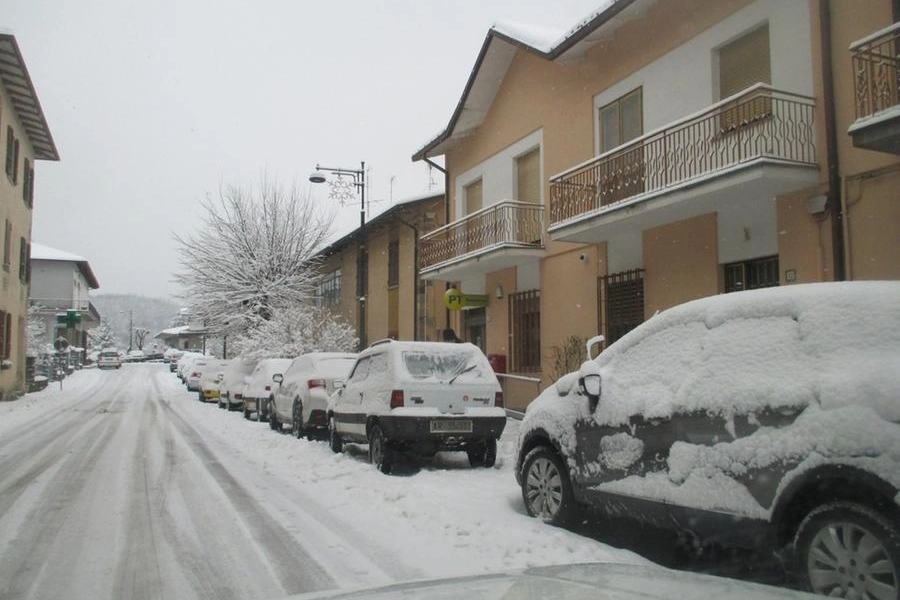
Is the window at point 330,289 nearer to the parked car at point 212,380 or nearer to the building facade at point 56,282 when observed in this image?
the parked car at point 212,380

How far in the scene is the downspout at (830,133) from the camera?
32.5 feet

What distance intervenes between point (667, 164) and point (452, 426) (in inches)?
226

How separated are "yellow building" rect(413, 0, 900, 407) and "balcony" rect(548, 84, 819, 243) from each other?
0.03 m

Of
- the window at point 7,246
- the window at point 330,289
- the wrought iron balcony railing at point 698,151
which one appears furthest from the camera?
the window at point 330,289

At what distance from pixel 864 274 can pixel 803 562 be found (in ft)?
22.0

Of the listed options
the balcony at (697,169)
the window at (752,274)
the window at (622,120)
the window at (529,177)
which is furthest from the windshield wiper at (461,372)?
the window at (529,177)

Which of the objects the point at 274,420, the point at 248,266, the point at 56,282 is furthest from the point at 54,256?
the point at 274,420

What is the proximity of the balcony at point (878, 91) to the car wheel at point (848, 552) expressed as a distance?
603 centimetres

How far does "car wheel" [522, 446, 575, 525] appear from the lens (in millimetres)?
6172

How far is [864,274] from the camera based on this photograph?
9.55 meters

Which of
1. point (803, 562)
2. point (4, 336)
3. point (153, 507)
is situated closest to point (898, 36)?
point (803, 562)

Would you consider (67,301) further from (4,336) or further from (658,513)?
(658,513)

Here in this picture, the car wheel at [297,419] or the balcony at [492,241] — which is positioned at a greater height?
the balcony at [492,241]

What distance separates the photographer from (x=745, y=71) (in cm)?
1179
